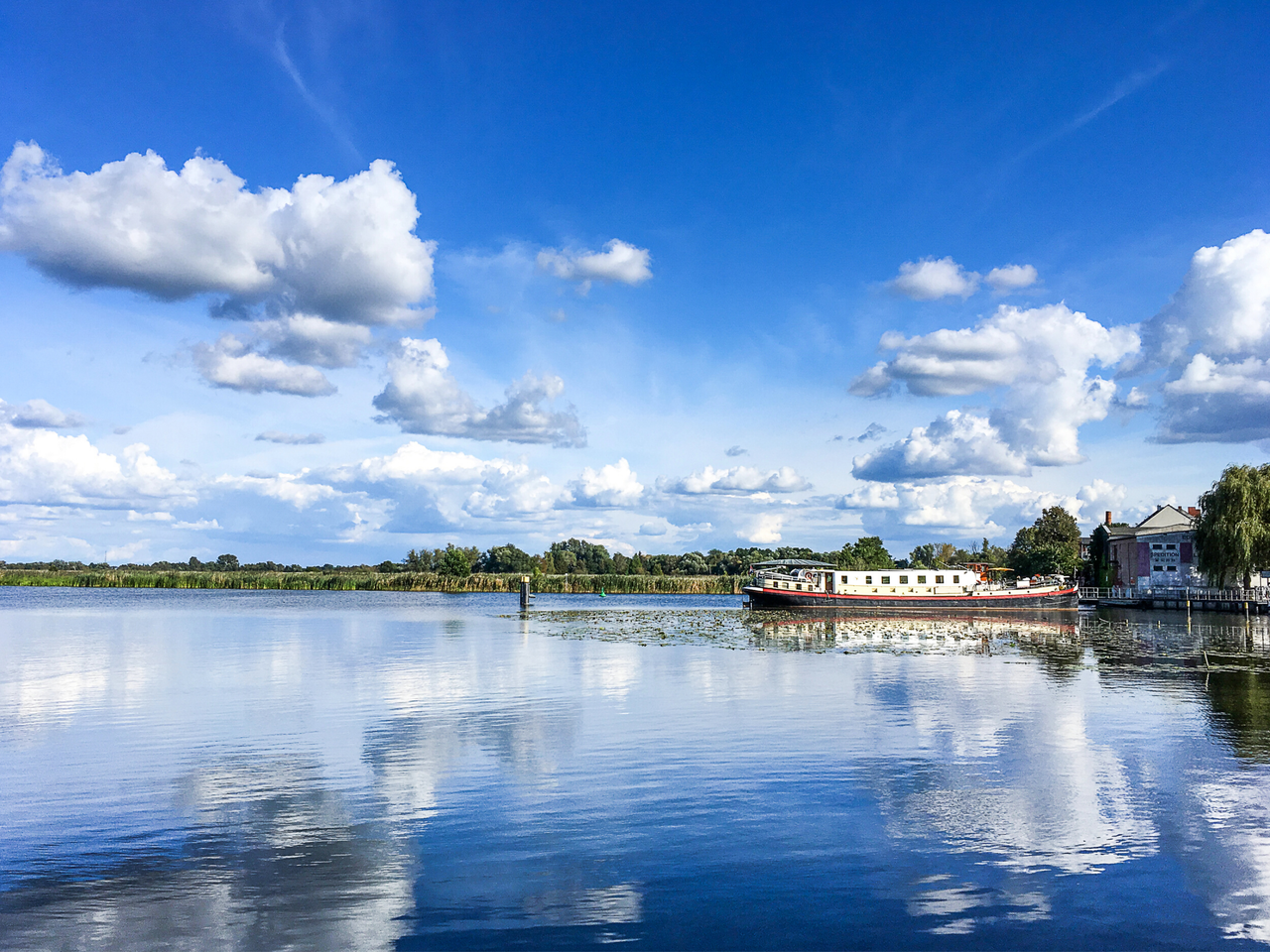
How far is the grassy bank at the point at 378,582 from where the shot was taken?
434 feet

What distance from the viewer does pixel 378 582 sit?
14188 cm

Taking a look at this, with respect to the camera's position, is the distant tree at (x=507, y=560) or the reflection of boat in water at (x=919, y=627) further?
the distant tree at (x=507, y=560)

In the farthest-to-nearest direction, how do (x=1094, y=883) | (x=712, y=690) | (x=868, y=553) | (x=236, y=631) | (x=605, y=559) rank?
1. (x=605, y=559)
2. (x=868, y=553)
3. (x=236, y=631)
4. (x=712, y=690)
5. (x=1094, y=883)

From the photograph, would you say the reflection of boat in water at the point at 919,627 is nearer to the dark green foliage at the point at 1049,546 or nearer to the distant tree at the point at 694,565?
the dark green foliage at the point at 1049,546

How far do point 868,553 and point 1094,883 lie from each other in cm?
11790

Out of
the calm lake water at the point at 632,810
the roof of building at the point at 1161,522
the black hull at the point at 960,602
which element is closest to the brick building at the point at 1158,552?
the roof of building at the point at 1161,522

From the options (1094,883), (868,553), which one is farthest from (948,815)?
A: (868,553)

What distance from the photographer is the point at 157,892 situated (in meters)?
9.30

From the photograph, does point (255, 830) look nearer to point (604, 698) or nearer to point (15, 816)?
point (15, 816)

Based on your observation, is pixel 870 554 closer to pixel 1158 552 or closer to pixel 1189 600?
pixel 1158 552

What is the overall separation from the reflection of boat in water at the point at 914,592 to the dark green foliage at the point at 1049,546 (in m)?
27.3

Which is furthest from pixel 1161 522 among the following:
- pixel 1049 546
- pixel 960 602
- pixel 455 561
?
pixel 455 561

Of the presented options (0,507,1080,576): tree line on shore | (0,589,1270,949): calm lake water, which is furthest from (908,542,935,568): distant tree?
(0,589,1270,949): calm lake water

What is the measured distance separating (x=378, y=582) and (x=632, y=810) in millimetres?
136762
